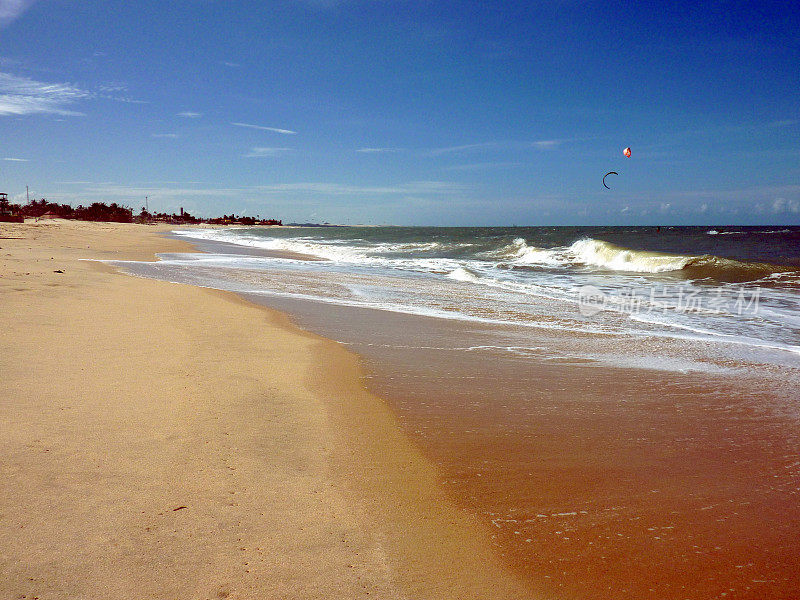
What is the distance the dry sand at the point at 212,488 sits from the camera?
191cm

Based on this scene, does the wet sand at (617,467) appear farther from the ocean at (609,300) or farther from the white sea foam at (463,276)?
the white sea foam at (463,276)

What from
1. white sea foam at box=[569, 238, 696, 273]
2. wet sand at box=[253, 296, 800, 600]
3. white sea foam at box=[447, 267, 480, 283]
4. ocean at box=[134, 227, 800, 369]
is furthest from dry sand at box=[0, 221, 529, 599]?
white sea foam at box=[569, 238, 696, 273]

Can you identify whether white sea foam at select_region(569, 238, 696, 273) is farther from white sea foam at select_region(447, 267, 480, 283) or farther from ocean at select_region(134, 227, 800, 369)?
white sea foam at select_region(447, 267, 480, 283)

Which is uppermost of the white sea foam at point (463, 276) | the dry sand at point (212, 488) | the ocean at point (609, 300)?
the white sea foam at point (463, 276)

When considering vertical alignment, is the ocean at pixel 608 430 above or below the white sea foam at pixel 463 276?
below

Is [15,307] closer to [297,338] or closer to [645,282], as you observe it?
[297,338]

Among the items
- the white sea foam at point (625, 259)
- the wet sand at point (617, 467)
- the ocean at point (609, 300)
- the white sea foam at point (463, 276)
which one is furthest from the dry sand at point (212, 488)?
the white sea foam at point (625, 259)

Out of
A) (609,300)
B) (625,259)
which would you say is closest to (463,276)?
(609,300)

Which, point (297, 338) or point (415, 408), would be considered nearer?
point (415, 408)

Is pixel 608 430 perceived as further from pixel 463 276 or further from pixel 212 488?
pixel 463 276

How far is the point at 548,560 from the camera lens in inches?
82.3

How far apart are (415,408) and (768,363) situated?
4.06m

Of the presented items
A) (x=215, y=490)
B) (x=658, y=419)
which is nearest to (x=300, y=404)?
(x=215, y=490)

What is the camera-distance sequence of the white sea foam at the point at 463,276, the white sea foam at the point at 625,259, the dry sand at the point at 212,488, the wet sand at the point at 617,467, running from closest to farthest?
1. the dry sand at the point at 212,488
2. the wet sand at the point at 617,467
3. the white sea foam at the point at 463,276
4. the white sea foam at the point at 625,259
